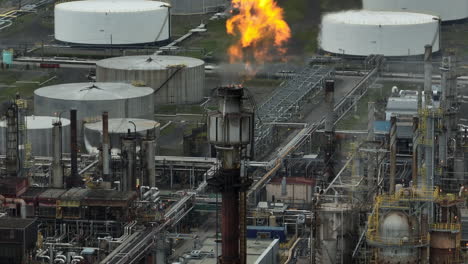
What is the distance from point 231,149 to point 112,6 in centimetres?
6529

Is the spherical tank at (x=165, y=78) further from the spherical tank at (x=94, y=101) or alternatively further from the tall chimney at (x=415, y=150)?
the tall chimney at (x=415, y=150)

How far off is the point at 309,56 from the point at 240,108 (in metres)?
44.1

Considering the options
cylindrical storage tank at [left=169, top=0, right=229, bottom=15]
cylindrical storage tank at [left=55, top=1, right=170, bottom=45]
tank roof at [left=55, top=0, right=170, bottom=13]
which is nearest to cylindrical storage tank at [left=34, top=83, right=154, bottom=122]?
cylindrical storage tank at [left=55, top=1, right=170, bottom=45]

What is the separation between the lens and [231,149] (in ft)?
200

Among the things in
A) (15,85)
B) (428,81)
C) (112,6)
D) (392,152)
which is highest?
(428,81)

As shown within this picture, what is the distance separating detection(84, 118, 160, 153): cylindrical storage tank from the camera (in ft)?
285

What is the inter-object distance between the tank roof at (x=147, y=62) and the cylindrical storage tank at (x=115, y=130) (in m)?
14.3

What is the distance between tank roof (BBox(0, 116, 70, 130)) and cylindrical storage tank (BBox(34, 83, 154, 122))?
8.58ft

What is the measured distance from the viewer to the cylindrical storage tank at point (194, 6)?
132 m

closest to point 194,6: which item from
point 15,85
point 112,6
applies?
point 112,6

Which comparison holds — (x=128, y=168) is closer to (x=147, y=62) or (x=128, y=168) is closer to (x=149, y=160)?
(x=149, y=160)

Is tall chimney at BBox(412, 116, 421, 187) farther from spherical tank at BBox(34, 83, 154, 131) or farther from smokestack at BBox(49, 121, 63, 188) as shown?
spherical tank at BBox(34, 83, 154, 131)

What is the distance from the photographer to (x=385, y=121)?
85062 millimetres

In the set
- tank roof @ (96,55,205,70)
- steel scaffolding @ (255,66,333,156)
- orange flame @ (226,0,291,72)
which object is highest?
→ orange flame @ (226,0,291,72)
